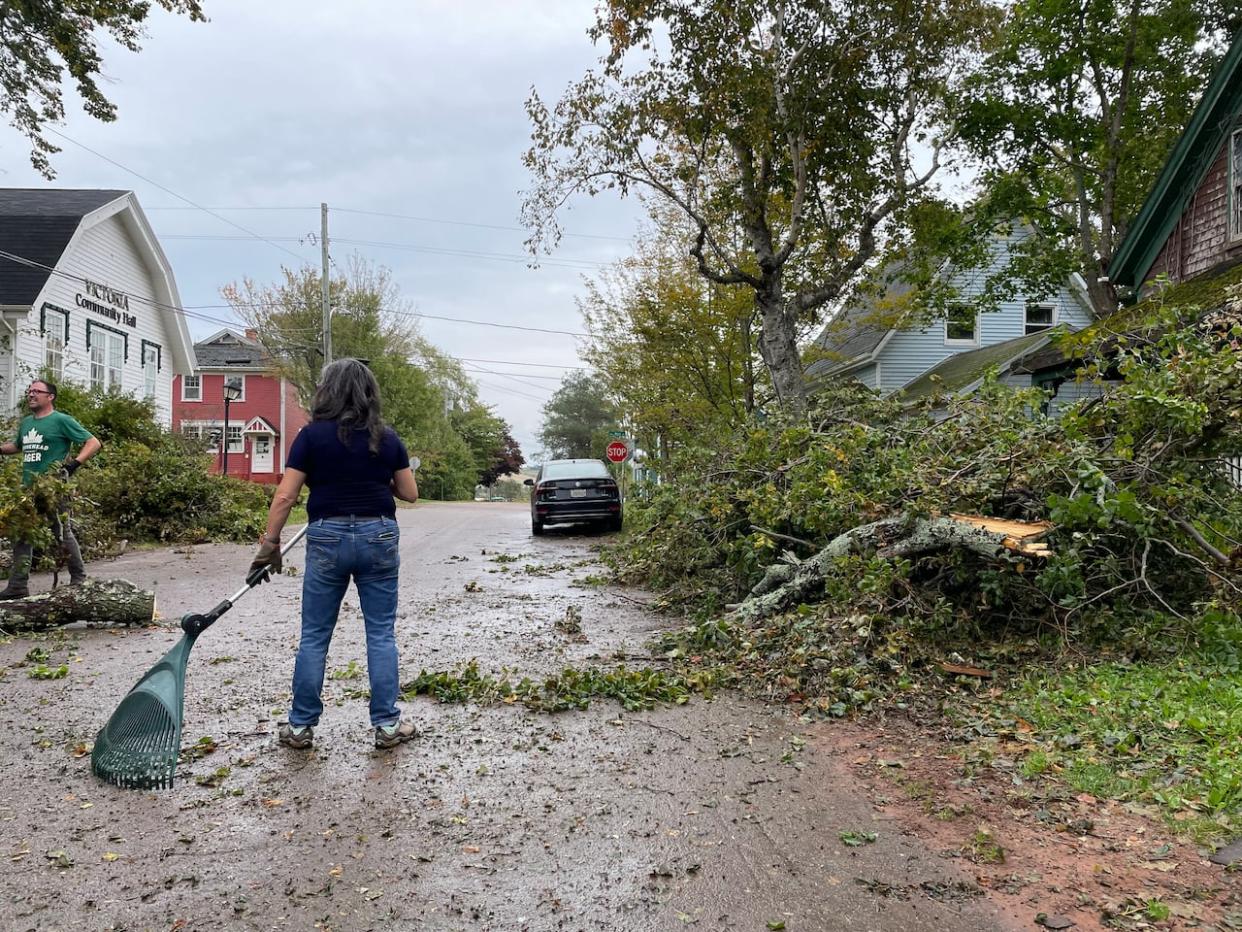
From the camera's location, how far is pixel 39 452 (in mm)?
8234

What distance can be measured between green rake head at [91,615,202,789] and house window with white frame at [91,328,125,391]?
22.2 metres

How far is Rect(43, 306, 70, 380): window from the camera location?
70.2ft

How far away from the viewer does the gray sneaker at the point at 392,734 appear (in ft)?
15.1

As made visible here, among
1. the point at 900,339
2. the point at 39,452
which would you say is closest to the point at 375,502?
the point at 39,452

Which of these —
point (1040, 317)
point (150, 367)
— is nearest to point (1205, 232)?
point (1040, 317)

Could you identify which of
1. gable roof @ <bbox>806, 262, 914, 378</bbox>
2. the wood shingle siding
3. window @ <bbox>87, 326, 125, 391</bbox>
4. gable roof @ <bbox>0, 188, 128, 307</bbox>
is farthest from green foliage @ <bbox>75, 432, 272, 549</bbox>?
the wood shingle siding

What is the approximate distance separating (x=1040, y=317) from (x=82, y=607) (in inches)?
1120

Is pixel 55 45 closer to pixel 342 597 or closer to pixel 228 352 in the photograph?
pixel 342 597

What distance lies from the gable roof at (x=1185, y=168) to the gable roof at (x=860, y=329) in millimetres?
4297

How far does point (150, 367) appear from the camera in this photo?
2742 centimetres

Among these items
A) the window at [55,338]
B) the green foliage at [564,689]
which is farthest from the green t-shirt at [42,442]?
the window at [55,338]

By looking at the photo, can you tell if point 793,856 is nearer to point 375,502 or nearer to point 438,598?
point 375,502

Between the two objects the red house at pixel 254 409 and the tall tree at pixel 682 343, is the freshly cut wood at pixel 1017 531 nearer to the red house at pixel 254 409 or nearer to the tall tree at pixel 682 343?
the tall tree at pixel 682 343

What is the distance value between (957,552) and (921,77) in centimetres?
1126
